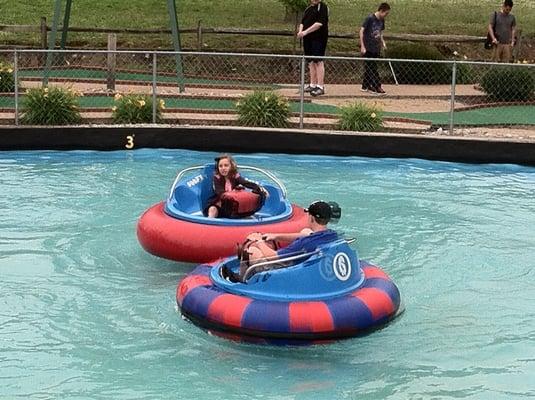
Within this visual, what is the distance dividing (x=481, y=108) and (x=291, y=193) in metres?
6.52

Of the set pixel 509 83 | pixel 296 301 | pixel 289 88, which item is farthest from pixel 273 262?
pixel 509 83

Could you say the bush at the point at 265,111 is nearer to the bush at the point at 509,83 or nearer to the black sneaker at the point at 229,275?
the bush at the point at 509,83

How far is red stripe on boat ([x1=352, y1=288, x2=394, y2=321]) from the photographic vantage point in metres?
7.93

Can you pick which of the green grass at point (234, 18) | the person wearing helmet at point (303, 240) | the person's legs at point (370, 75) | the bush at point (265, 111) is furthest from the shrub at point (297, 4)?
the person wearing helmet at point (303, 240)

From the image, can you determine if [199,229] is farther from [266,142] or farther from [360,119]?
[360,119]

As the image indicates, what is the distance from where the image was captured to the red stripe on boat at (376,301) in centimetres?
793

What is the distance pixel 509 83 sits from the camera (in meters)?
19.0

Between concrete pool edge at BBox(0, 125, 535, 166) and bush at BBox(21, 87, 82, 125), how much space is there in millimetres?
364

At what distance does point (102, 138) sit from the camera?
16.2 m

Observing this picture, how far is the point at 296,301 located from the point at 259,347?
0.49 m

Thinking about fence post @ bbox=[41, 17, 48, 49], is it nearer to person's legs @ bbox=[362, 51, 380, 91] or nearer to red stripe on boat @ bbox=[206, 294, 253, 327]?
person's legs @ bbox=[362, 51, 380, 91]

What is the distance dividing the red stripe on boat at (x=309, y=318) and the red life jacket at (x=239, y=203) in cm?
264

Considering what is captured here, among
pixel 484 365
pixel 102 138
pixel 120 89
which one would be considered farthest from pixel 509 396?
pixel 120 89

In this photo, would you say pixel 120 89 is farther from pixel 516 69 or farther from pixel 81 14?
pixel 81 14
